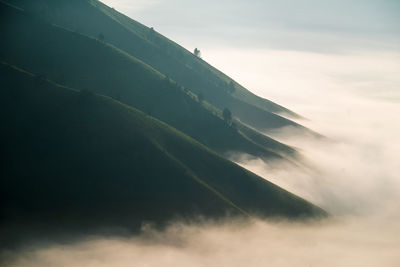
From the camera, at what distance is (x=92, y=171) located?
16112cm

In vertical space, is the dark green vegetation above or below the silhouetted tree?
below

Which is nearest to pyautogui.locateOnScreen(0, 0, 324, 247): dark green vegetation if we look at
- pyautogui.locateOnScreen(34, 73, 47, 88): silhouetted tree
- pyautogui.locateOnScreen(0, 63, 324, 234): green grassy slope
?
pyautogui.locateOnScreen(0, 63, 324, 234): green grassy slope

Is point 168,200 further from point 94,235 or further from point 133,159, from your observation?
point 94,235

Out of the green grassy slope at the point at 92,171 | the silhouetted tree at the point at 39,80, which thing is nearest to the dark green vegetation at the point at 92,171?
the green grassy slope at the point at 92,171

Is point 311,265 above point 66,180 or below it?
below

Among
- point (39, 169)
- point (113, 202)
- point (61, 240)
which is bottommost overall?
point (61, 240)

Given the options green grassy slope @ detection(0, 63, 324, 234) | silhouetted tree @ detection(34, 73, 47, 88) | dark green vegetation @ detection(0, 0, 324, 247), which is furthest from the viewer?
silhouetted tree @ detection(34, 73, 47, 88)

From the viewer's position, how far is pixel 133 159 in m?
174

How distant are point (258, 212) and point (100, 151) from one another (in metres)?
87.3

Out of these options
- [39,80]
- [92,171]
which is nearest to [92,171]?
[92,171]

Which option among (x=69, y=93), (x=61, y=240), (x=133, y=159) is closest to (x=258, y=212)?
(x=133, y=159)

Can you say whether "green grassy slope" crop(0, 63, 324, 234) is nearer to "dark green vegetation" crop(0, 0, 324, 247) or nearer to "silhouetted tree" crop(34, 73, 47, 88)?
"dark green vegetation" crop(0, 0, 324, 247)

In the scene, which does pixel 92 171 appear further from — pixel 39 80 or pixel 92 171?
pixel 39 80

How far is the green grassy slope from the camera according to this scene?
476 ft
